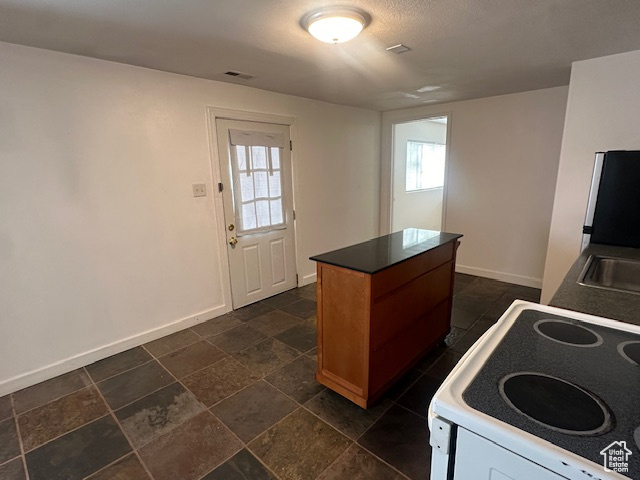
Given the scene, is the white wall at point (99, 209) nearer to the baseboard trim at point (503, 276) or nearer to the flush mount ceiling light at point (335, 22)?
the flush mount ceiling light at point (335, 22)

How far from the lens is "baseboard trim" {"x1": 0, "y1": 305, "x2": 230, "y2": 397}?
2268mm

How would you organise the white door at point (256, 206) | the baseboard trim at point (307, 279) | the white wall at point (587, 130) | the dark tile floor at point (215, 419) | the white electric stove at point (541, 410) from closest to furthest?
the white electric stove at point (541, 410) → the dark tile floor at point (215, 419) → the white wall at point (587, 130) → the white door at point (256, 206) → the baseboard trim at point (307, 279)

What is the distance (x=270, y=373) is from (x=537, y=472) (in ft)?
6.59

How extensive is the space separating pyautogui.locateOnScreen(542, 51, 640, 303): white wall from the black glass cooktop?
86.5 inches

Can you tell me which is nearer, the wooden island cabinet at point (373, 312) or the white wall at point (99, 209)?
the wooden island cabinet at point (373, 312)

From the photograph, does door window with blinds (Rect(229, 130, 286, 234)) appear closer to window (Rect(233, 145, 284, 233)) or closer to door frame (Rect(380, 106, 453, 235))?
window (Rect(233, 145, 284, 233))

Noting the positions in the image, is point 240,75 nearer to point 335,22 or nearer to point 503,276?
point 335,22

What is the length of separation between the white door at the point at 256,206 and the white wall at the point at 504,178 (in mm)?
2224

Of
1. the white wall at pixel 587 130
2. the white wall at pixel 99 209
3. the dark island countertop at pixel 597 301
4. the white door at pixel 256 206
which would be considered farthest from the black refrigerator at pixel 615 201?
the white wall at pixel 99 209

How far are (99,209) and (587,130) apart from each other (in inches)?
153

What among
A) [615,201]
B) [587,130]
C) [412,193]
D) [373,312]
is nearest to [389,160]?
[412,193]

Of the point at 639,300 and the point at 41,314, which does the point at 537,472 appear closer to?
the point at 639,300

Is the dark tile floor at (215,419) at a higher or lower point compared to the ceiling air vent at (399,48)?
lower

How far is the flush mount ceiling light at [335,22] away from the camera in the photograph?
67.1 inches
